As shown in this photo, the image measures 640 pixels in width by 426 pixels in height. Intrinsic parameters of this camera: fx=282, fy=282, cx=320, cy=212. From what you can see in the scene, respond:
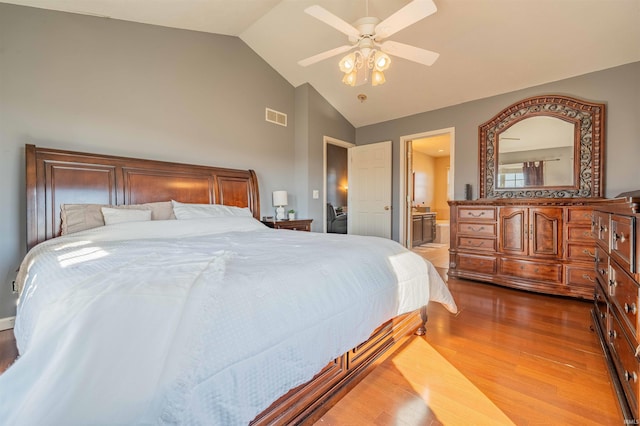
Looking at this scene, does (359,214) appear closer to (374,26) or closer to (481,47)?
(481,47)

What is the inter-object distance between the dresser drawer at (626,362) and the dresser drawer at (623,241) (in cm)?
34

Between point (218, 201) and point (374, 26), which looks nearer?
point (374, 26)

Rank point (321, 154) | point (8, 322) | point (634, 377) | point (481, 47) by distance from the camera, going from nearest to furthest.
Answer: point (634, 377) → point (8, 322) → point (481, 47) → point (321, 154)

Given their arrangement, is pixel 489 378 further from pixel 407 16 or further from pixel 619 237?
pixel 407 16

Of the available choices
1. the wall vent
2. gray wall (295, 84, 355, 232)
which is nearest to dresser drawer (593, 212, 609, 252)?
gray wall (295, 84, 355, 232)

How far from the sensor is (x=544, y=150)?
11.4ft

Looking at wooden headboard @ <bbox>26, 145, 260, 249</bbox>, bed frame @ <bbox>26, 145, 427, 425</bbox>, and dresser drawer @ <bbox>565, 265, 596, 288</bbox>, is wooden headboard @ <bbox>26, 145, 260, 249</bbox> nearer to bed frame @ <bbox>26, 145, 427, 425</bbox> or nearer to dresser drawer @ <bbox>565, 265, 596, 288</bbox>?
bed frame @ <bbox>26, 145, 427, 425</bbox>

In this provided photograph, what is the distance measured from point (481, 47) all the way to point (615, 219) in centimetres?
252

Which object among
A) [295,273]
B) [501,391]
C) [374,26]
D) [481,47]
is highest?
[481,47]

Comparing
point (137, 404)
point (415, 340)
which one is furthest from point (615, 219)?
point (137, 404)

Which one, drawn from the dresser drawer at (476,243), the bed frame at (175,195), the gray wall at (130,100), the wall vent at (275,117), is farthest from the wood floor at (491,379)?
the wall vent at (275,117)

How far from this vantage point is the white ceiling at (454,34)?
2.61 metres

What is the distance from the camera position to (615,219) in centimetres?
147

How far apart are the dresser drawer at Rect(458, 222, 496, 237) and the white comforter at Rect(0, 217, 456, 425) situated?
8.38ft
